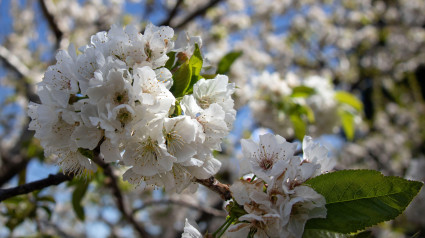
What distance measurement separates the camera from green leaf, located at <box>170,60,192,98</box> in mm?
941

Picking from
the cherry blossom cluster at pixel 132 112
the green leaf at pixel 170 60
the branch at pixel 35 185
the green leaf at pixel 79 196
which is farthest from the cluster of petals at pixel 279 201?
the green leaf at pixel 79 196

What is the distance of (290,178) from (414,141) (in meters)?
8.51

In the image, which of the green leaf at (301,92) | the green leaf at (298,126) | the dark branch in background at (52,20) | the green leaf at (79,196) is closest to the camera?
the green leaf at (79,196)

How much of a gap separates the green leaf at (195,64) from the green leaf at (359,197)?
0.45m

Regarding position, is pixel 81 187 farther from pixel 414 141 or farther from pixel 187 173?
pixel 414 141

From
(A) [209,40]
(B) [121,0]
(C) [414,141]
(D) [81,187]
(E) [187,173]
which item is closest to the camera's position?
(E) [187,173]

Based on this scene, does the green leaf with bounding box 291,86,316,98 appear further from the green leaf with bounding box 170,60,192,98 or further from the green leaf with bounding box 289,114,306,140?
the green leaf with bounding box 170,60,192,98

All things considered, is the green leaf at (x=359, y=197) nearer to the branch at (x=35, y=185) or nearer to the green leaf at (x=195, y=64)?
the green leaf at (x=195, y=64)

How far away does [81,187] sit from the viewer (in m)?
1.56

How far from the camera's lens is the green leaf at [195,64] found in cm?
97

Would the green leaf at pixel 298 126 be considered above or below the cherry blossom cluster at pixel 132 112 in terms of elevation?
below

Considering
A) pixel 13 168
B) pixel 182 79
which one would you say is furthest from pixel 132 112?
pixel 13 168

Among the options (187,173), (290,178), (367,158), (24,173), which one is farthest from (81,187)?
(367,158)

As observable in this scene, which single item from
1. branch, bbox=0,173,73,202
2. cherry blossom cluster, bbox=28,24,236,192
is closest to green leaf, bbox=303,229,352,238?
cherry blossom cluster, bbox=28,24,236,192
